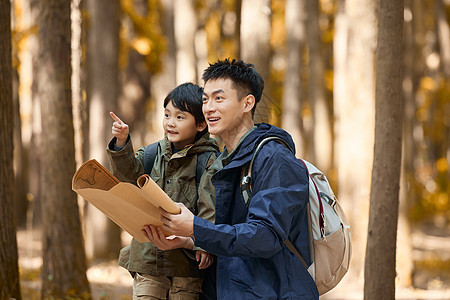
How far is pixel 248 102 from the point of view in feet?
9.86

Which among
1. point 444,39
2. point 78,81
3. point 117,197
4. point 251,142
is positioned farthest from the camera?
point 444,39

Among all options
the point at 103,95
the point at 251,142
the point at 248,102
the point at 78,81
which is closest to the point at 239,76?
the point at 248,102

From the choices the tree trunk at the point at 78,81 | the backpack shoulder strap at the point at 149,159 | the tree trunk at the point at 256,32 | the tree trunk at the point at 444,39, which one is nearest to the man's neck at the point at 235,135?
the backpack shoulder strap at the point at 149,159

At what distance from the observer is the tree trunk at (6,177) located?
17.4 ft

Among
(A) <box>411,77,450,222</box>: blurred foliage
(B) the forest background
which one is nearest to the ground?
(B) the forest background

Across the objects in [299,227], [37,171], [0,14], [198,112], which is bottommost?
[37,171]

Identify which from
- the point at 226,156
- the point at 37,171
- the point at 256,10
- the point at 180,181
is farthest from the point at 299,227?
the point at 37,171

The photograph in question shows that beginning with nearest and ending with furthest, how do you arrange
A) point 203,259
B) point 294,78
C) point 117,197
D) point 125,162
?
point 117,197 < point 203,259 < point 125,162 < point 294,78

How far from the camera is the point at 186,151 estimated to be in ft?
11.2

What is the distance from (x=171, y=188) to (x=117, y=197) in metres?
0.72

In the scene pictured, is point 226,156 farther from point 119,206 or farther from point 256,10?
point 256,10

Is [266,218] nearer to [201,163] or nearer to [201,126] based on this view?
[201,163]

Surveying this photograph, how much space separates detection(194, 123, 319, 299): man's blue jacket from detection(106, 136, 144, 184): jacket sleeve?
0.61 metres

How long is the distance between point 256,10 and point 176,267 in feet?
17.1
